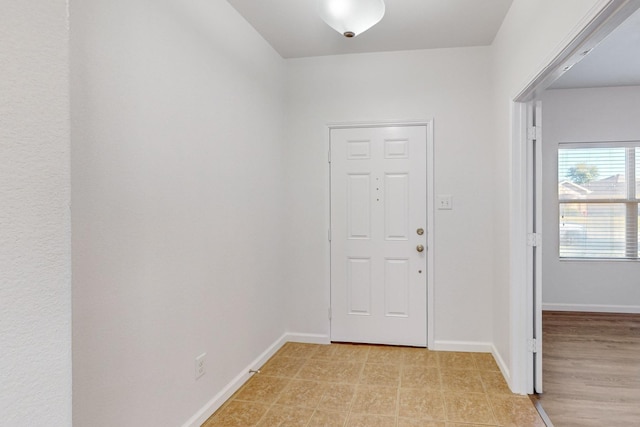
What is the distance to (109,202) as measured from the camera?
1.64m

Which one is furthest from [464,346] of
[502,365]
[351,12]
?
[351,12]

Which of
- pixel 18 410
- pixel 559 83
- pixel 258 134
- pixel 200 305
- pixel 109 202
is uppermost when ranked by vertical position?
pixel 559 83

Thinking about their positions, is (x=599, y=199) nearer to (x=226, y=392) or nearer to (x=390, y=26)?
(x=390, y=26)

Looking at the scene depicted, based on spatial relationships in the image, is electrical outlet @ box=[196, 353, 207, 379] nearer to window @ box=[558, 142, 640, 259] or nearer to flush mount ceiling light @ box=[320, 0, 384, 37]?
flush mount ceiling light @ box=[320, 0, 384, 37]

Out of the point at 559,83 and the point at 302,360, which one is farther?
the point at 559,83

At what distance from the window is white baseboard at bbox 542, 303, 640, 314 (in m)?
0.58

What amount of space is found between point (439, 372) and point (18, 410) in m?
2.87

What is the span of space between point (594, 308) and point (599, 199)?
1.31 m

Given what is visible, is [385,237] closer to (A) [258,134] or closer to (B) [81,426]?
(A) [258,134]

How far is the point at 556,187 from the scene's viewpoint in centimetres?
491

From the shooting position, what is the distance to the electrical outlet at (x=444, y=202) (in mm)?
3539

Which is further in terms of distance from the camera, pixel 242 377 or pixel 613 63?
pixel 613 63

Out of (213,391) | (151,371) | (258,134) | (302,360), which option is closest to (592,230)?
(302,360)

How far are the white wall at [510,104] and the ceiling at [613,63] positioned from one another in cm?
89
